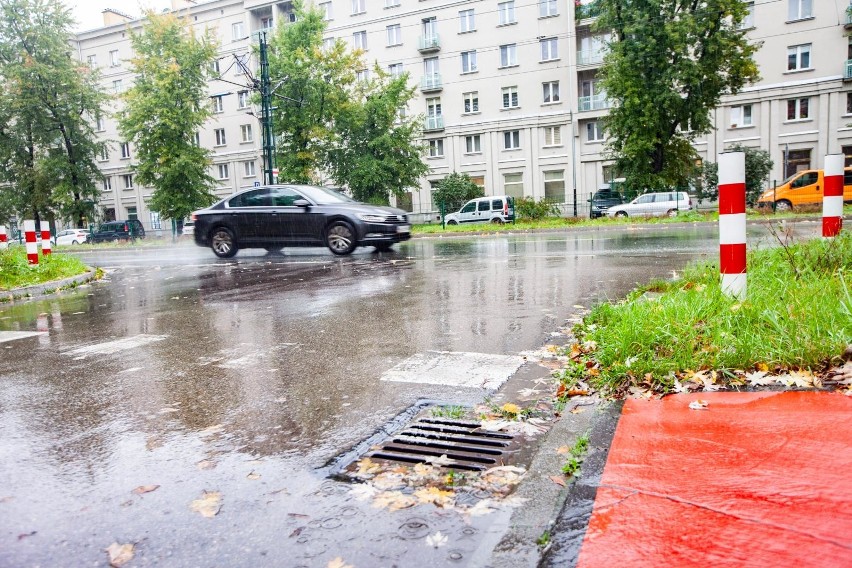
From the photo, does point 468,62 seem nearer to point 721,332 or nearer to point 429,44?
point 429,44

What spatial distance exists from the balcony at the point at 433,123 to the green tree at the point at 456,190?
4487 mm

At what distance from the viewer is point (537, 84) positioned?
151 ft

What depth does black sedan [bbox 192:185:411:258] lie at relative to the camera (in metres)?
14.7

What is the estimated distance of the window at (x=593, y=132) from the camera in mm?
45438

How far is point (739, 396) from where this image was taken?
3.29 m

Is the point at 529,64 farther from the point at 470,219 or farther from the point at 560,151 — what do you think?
the point at 470,219

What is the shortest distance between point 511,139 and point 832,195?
42355mm

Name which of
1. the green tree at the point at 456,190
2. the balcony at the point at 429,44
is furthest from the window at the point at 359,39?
the green tree at the point at 456,190

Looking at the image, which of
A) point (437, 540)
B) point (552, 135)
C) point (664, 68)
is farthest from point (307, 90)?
point (437, 540)

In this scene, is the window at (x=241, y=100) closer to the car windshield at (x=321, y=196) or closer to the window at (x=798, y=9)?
the window at (x=798, y=9)

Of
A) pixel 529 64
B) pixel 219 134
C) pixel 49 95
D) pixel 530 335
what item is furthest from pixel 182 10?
pixel 530 335

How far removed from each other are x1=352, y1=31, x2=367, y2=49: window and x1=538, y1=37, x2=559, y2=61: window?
1407 cm

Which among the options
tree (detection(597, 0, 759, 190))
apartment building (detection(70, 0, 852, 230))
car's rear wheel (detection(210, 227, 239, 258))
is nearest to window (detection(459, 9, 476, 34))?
apartment building (detection(70, 0, 852, 230))

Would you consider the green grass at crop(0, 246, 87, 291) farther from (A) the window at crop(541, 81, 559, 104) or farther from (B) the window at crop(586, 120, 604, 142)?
(B) the window at crop(586, 120, 604, 142)
